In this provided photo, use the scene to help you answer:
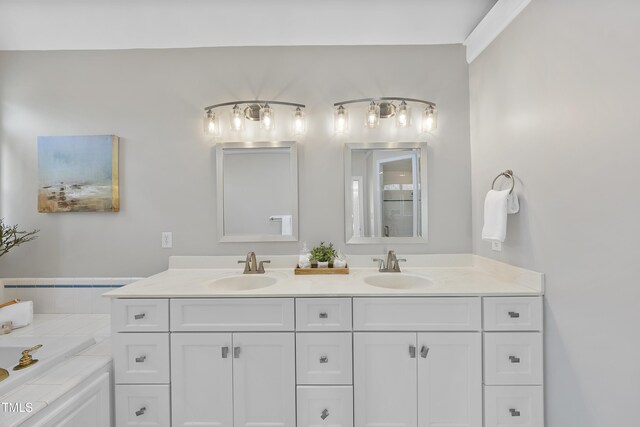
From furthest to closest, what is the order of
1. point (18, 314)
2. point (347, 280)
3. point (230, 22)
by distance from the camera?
point (230, 22) → point (18, 314) → point (347, 280)

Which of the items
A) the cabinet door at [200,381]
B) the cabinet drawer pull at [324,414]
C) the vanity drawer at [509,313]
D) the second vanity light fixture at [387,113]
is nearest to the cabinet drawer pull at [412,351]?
the vanity drawer at [509,313]

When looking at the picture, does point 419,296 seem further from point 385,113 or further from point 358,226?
point 385,113

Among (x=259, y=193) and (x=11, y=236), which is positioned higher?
(x=259, y=193)

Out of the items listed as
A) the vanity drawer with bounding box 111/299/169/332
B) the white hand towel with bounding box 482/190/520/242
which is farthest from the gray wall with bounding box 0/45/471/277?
the vanity drawer with bounding box 111/299/169/332

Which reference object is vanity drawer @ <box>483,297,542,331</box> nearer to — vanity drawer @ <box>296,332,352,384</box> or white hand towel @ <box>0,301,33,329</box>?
vanity drawer @ <box>296,332,352,384</box>

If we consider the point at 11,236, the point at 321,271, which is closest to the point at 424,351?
the point at 321,271

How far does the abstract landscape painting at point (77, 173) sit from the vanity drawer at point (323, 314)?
157 centimetres

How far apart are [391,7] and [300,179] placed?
4.18ft

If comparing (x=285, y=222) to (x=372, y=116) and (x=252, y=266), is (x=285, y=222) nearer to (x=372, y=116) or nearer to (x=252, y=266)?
(x=252, y=266)

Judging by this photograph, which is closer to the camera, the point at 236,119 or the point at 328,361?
the point at 328,361

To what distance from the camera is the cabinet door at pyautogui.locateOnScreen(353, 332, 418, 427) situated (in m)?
1.40

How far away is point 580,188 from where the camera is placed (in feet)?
3.79

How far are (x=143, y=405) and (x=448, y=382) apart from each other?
1.57 metres

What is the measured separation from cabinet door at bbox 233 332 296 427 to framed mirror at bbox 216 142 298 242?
0.74 metres
